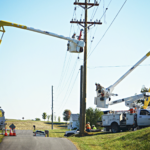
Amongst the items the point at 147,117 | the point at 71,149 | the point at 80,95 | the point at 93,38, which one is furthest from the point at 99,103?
the point at 71,149

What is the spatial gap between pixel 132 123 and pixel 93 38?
8905 millimetres

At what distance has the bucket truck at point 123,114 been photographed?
→ 24.9m

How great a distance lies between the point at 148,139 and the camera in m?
16.4

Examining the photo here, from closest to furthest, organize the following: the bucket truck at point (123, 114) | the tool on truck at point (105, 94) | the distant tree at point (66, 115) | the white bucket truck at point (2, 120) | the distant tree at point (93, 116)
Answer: the white bucket truck at point (2, 120)
the bucket truck at point (123, 114)
the tool on truck at point (105, 94)
the distant tree at point (93, 116)
the distant tree at point (66, 115)

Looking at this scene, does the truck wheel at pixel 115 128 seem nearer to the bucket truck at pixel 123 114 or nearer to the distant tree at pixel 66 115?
the bucket truck at pixel 123 114

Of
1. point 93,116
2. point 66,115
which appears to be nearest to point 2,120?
point 93,116

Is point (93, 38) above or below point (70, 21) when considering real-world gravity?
below

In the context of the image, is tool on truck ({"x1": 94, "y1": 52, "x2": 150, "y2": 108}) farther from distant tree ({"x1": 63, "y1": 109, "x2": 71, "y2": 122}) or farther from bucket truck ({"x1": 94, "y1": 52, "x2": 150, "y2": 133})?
distant tree ({"x1": 63, "y1": 109, "x2": 71, "y2": 122})

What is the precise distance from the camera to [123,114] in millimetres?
26750

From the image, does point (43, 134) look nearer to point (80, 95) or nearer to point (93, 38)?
point (80, 95)

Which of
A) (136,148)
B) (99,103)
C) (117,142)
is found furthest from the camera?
(99,103)

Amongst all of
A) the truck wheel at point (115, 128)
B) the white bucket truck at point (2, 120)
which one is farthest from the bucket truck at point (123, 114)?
the white bucket truck at point (2, 120)

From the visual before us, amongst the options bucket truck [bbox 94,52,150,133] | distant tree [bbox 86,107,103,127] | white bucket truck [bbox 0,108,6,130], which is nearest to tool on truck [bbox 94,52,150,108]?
bucket truck [bbox 94,52,150,133]

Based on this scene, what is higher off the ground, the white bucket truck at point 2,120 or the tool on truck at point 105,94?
the tool on truck at point 105,94
